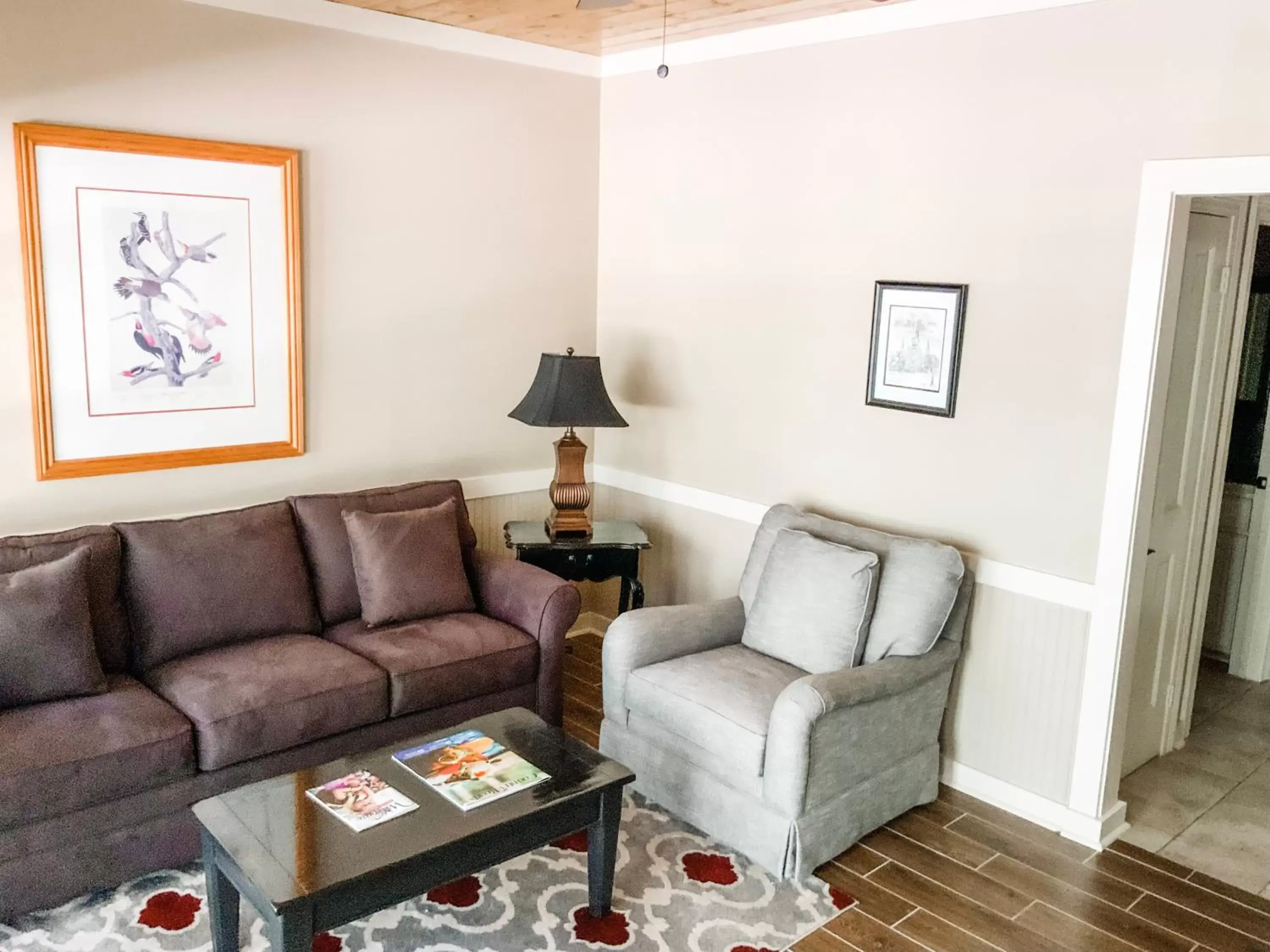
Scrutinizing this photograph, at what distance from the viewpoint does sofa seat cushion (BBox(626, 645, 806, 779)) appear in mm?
3111

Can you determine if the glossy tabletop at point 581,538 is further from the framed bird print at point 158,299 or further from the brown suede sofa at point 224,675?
the framed bird print at point 158,299

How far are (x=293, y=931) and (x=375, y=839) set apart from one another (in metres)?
0.27

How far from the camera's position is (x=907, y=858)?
3.22 metres

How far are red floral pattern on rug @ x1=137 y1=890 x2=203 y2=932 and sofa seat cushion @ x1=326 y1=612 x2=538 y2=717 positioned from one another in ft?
2.61

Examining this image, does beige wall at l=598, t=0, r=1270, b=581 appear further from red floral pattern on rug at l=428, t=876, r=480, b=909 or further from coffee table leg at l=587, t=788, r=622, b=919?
red floral pattern on rug at l=428, t=876, r=480, b=909

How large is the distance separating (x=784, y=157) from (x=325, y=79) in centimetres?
175

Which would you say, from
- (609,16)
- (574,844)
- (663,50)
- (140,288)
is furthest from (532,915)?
(663,50)

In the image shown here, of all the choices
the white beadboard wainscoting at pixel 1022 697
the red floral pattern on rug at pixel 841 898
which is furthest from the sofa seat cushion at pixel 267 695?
the white beadboard wainscoting at pixel 1022 697

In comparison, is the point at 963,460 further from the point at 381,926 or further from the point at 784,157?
Answer: the point at 381,926

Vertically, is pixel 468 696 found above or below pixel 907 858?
above

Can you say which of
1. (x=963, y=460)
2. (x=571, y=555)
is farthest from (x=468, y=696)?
(x=963, y=460)

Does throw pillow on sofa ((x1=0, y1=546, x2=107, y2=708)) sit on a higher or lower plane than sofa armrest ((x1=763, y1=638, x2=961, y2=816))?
higher

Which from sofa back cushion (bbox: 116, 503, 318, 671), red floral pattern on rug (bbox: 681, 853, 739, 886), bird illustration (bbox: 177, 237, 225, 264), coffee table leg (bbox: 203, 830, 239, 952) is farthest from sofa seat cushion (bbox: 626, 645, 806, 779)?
bird illustration (bbox: 177, 237, 225, 264)

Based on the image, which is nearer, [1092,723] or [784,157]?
[1092,723]
